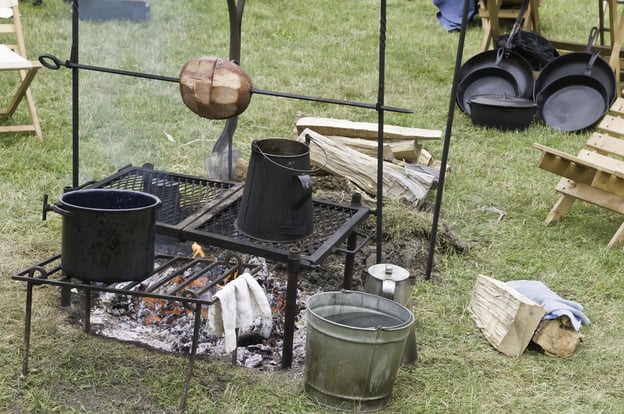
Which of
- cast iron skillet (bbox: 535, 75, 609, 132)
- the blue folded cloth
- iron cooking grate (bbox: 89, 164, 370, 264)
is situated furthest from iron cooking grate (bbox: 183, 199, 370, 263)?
cast iron skillet (bbox: 535, 75, 609, 132)

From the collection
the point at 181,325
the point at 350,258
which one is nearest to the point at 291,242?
the point at 350,258

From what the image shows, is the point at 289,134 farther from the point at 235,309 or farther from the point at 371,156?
the point at 235,309

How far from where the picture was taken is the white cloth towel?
137 inches

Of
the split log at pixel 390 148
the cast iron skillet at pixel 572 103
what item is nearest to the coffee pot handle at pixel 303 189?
the split log at pixel 390 148

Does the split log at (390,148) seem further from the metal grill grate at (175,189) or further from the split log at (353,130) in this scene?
the metal grill grate at (175,189)

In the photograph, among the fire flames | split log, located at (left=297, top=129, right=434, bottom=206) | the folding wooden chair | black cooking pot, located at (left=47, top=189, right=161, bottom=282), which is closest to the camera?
black cooking pot, located at (left=47, top=189, right=161, bottom=282)

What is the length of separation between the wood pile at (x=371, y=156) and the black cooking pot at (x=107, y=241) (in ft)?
6.91

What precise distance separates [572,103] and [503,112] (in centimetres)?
91

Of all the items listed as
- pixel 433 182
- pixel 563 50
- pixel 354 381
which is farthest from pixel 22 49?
pixel 563 50

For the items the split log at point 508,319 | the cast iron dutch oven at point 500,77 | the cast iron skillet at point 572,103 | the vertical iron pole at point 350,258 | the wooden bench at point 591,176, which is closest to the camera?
the split log at point 508,319

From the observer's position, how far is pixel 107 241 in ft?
10.7

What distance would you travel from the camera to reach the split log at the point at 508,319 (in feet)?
13.1

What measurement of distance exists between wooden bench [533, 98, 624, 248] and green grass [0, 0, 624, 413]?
0.17 metres

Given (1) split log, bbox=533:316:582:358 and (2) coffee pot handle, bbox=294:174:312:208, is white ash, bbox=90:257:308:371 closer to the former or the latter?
(2) coffee pot handle, bbox=294:174:312:208
